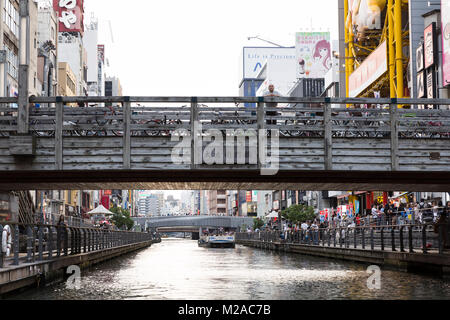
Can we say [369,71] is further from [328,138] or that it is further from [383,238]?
[328,138]

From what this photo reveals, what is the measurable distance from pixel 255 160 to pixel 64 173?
5933mm

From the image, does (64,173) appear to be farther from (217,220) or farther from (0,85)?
(217,220)

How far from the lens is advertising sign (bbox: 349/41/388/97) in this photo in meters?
63.6

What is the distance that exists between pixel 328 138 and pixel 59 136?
26.0 feet

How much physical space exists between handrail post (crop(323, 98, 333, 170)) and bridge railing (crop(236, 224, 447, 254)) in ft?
16.7

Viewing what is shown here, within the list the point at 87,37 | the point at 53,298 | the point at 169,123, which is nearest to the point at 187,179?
the point at 169,123

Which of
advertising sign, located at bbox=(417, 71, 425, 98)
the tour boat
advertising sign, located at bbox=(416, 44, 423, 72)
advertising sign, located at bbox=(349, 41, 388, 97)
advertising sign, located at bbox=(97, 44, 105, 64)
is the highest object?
advertising sign, located at bbox=(97, 44, 105, 64)

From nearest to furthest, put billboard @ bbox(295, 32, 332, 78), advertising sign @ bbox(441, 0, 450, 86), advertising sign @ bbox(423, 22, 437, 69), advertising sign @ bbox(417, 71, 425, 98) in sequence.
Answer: advertising sign @ bbox(441, 0, 450, 86) < advertising sign @ bbox(423, 22, 437, 69) < advertising sign @ bbox(417, 71, 425, 98) < billboard @ bbox(295, 32, 332, 78)

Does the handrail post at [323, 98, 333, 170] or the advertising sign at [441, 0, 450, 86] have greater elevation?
the advertising sign at [441, 0, 450, 86]

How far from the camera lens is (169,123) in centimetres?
2245

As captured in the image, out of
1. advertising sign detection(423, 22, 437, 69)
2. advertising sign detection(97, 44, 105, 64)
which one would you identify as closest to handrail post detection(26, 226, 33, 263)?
advertising sign detection(423, 22, 437, 69)

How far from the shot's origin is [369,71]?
68.0 m

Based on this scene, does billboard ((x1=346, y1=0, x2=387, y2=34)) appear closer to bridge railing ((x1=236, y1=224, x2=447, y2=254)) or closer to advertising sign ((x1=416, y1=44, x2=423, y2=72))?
advertising sign ((x1=416, y1=44, x2=423, y2=72))

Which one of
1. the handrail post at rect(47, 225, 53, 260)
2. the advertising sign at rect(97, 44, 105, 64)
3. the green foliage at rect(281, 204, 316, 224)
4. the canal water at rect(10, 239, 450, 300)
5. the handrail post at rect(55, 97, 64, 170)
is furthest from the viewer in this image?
the advertising sign at rect(97, 44, 105, 64)
